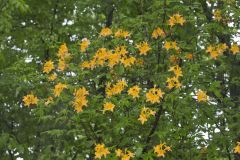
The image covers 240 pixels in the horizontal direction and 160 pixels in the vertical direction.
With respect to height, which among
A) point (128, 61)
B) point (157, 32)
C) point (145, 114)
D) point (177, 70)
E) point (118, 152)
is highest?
point (157, 32)

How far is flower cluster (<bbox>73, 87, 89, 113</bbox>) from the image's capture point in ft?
13.3

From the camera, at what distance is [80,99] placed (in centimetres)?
404

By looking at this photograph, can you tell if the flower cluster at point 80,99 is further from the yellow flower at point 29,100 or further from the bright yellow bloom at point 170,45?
the bright yellow bloom at point 170,45

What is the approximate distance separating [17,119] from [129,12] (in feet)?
7.36

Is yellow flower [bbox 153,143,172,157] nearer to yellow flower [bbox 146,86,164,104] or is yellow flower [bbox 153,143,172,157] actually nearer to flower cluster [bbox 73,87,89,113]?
yellow flower [bbox 146,86,164,104]

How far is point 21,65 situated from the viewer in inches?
228

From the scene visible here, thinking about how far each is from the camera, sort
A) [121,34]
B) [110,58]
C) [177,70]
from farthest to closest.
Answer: [121,34] → [110,58] → [177,70]

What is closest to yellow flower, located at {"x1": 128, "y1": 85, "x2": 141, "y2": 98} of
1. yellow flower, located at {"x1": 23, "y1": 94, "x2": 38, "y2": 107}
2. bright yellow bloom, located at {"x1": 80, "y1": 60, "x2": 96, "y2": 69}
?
bright yellow bloom, located at {"x1": 80, "y1": 60, "x2": 96, "y2": 69}

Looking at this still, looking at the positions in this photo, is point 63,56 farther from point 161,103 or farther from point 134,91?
point 161,103

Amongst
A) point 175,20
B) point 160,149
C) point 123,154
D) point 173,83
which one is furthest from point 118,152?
point 175,20

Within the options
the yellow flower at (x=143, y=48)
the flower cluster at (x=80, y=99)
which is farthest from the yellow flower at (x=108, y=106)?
the yellow flower at (x=143, y=48)

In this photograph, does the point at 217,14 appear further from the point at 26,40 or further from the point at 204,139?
the point at 26,40

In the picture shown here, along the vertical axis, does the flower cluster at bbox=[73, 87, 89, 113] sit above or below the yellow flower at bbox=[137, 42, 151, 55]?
below

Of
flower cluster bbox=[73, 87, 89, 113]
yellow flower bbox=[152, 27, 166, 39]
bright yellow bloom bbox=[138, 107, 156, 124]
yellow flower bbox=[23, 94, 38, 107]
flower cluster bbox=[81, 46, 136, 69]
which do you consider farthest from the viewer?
yellow flower bbox=[23, 94, 38, 107]
